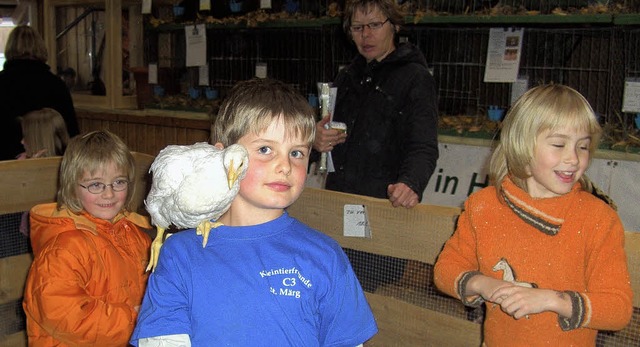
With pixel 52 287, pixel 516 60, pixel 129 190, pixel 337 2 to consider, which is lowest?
pixel 52 287

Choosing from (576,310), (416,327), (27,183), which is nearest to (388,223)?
(416,327)

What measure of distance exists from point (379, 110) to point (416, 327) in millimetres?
899

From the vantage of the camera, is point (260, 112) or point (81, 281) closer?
point (260, 112)

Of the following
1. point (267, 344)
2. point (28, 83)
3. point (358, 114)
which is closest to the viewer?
point (267, 344)

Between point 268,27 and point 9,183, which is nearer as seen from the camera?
point 9,183

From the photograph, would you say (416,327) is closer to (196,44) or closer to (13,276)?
(13,276)

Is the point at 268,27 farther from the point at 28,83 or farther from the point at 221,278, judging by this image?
the point at 221,278

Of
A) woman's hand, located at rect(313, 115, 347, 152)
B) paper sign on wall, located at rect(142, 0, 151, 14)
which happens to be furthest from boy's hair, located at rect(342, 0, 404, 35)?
paper sign on wall, located at rect(142, 0, 151, 14)

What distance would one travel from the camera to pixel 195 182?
4.37 feet

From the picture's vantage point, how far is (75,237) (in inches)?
81.9

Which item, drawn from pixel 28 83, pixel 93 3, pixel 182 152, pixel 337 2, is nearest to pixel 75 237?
pixel 182 152

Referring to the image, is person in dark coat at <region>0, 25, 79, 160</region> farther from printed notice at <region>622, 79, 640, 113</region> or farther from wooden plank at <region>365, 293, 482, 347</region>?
printed notice at <region>622, 79, 640, 113</region>

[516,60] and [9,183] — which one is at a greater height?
[516,60]

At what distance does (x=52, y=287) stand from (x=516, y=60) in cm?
322
